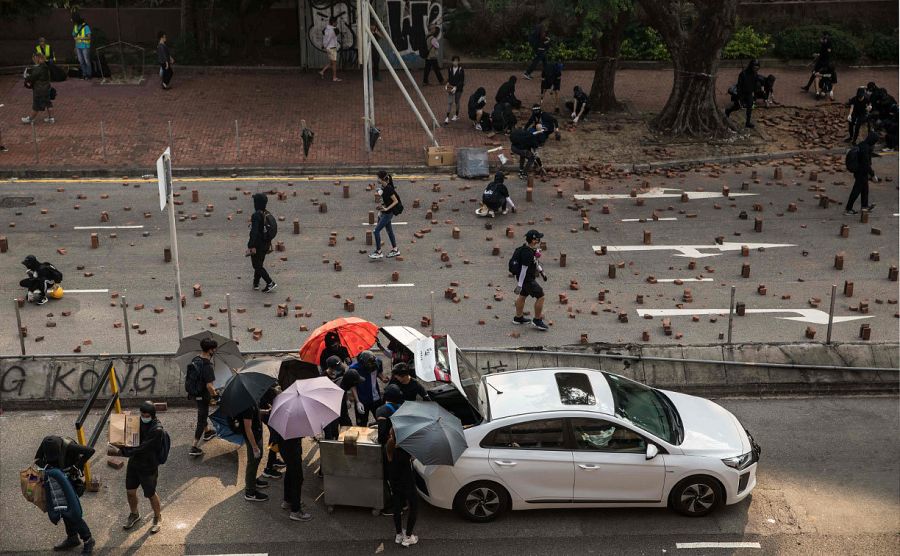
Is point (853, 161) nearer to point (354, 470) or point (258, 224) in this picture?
point (258, 224)

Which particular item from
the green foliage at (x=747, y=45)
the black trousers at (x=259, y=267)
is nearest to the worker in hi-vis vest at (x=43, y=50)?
the black trousers at (x=259, y=267)

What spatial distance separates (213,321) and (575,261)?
6428mm

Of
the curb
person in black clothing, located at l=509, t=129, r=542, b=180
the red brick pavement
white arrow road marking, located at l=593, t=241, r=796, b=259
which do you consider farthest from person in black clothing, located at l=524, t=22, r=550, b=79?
white arrow road marking, located at l=593, t=241, r=796, b=259

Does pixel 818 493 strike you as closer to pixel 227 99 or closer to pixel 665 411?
pixel 665 411

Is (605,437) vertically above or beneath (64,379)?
above

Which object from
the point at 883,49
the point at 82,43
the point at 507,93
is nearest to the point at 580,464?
the point at 507,93

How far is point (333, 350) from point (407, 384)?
4.66 feet

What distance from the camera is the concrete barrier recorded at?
46.7 ft

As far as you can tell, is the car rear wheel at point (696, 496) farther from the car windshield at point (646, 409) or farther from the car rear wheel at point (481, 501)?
the car rear wheel at point (481, 501)

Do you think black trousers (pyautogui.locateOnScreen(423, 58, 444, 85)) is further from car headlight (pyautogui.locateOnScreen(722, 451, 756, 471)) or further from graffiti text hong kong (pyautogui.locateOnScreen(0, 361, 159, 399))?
car headlight (pyautogui.locateOnScreen(722, 451, 756, 471))

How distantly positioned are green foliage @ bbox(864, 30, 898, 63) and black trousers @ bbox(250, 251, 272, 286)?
2319cm

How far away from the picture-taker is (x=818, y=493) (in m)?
12.5

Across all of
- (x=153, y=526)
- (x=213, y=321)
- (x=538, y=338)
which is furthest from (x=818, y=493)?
(x=213, y=321)

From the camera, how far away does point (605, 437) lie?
11680 mm
